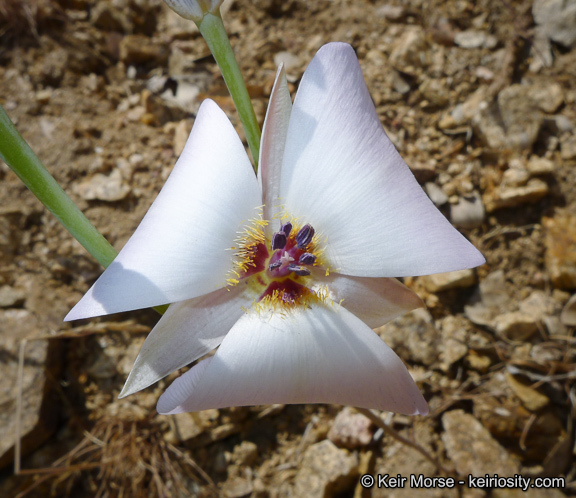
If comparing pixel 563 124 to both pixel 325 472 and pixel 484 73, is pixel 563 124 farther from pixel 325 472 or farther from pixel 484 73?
pixel 325 472

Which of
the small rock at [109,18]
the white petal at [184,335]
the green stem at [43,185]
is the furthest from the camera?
the small rock at [109,18]

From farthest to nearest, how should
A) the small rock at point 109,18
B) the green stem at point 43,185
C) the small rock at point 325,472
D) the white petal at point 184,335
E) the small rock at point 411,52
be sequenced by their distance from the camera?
1. the small rock at point 109,18
2. the small rock at point 411,52
3. the small rock at point 325,472
4. the white petal at point 184,335
5. the green stem at point 43,185

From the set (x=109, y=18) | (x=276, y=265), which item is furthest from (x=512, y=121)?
(x=109, y=18)

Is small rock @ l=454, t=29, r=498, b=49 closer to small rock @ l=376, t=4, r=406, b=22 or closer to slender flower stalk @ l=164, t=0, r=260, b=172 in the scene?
small rock @ l=376, t=4, r=406, b=22

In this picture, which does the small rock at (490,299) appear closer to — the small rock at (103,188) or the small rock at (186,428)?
the small rock at (186,428)

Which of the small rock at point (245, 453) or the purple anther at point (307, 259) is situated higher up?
the purple anther at point (307, 259)

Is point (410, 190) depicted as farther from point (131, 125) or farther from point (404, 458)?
point (131, 125)

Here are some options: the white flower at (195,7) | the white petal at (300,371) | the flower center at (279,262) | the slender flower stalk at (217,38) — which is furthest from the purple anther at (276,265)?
the white flower at (195,7)

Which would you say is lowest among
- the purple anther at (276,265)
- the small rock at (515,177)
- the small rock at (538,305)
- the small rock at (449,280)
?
the small rock at (538,305)
